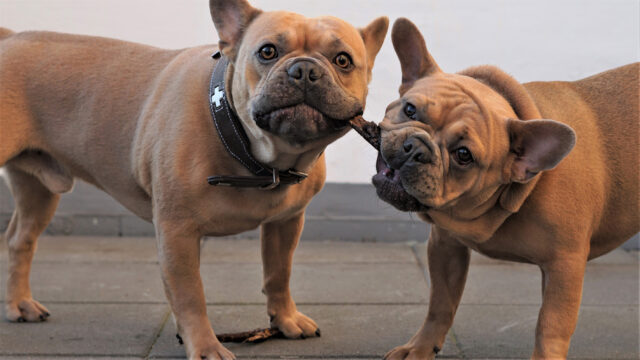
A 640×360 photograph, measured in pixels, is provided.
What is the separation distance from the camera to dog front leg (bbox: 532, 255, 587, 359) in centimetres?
352

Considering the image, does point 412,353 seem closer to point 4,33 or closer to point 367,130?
point 367,130

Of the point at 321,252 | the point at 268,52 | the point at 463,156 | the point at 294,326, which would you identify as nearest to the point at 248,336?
the point at 294,326

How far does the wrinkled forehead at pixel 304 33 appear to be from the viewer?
3.54 meters

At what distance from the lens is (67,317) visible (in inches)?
192

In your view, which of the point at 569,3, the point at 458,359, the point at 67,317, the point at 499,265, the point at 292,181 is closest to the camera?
the point at 292,181

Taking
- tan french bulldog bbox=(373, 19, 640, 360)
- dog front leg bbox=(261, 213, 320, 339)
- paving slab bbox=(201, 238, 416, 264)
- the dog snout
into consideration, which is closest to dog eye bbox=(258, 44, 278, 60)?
tan french bulldog bbox=(373, 19, 640, 360)

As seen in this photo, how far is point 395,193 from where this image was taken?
11.0ft

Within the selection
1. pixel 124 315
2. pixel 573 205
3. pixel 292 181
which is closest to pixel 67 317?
pixel 124 315

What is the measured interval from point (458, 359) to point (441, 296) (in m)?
0.42

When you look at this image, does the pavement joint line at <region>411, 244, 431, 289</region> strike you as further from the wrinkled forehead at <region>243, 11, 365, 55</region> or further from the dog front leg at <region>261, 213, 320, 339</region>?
the wrinkled forehead at <region>243, 11, 365, 55</region>

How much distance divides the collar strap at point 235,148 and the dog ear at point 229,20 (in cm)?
11

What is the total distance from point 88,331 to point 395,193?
7.22ft

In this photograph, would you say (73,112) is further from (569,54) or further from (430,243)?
(569,54)

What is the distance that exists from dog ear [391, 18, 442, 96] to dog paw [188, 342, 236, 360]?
5.02ft
